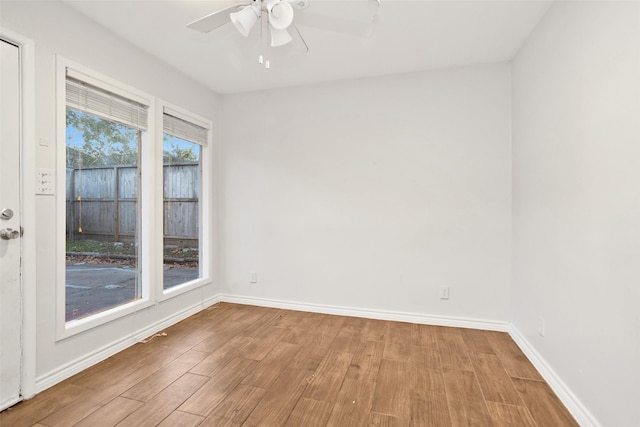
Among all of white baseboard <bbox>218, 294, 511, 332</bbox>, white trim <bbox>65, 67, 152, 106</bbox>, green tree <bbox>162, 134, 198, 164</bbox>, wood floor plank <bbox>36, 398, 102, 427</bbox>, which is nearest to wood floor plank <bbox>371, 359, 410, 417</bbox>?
white baseboard <bbox>218, 294, 511, 332</bbox>

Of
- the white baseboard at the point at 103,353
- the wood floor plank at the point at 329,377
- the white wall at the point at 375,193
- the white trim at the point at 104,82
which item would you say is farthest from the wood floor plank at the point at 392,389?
the white trim at the point at 104,82

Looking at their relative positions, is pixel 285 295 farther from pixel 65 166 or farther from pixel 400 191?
pixel 65 166

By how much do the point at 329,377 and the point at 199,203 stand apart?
2384mm

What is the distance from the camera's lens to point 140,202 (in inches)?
105

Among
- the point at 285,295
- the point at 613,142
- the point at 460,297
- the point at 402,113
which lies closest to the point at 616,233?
the point at 613,142

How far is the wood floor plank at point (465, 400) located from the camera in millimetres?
1638

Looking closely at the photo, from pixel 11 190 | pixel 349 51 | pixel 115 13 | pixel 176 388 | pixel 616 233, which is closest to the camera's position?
pixel 616 233

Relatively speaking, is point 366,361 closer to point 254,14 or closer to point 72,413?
point 72,413

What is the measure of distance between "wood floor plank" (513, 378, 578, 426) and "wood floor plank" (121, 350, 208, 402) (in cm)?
219

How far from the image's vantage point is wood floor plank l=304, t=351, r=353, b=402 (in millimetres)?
1867

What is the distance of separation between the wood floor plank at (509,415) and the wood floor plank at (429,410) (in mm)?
247

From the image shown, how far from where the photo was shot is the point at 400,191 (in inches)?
121

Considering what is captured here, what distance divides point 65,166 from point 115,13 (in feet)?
3.70

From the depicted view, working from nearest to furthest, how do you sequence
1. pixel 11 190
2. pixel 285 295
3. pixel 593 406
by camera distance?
pixel 593 406 < pixel 11 190 < pixel 285 295
